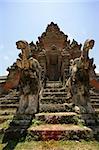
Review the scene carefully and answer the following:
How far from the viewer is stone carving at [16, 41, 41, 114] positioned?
924 cm

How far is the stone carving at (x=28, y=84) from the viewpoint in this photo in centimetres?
924

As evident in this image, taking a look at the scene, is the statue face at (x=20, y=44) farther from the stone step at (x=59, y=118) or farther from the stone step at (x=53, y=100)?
the stone step at (x=53, y=100)

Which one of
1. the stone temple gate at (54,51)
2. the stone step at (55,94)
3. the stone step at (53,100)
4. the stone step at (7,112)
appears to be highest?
the stone temple gate at (54,51)

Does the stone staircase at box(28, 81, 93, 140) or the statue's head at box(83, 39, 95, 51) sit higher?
the statue's head at box(83, 39, 95, 51)

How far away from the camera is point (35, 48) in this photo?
741 inches

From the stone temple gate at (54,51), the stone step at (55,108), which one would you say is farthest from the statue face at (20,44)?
the stone temple gate at (54,51)

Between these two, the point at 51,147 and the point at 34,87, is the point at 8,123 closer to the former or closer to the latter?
the point at 34,87

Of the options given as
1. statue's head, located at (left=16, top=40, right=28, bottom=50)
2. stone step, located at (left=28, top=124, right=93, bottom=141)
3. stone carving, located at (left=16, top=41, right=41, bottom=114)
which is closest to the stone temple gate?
stone carving, located at (left=16, top=41, right=41, bottom=114)

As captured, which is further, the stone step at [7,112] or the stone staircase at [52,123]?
the stone step at [7,112]

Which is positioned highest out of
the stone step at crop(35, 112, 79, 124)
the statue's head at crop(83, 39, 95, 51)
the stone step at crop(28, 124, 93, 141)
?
the statue's head at crop(83, 39, 95, 51)

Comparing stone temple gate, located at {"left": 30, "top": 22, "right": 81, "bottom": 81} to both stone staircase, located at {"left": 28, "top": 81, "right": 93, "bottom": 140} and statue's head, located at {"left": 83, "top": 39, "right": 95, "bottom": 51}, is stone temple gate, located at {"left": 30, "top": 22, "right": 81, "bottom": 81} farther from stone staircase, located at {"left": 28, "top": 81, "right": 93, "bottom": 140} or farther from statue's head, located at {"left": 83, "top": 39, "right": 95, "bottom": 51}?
statue's head, located at {"left": 83, "top": 39, "right": 95, "bottom": 51}

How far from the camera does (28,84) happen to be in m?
9.58

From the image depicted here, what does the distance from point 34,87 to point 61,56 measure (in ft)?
28.5

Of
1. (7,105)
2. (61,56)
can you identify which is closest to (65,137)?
(7,105)
